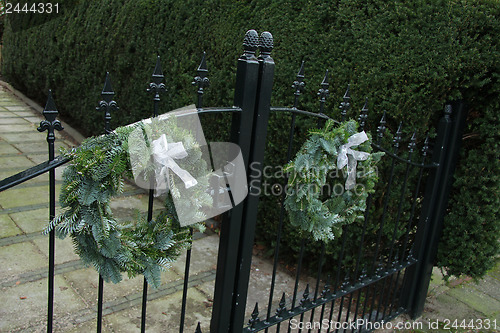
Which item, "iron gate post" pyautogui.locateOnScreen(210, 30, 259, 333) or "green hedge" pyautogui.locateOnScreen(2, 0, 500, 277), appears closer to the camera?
"iron gate post" pyautogui.locateOnScreen(210, 30, 259, 333)

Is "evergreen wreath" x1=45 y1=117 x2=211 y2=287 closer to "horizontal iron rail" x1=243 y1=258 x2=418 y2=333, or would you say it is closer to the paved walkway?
"horizontal iron rail" x1=243 y1=258 x2=418 y2=333

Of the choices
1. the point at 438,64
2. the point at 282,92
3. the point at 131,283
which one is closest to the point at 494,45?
the point at 438,64

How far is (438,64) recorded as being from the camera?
2.72 m

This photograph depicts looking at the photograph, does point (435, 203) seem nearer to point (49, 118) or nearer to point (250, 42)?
point (250, 42)

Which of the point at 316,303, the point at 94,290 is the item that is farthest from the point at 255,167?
the point at 94,290

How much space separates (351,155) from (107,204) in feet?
4.25

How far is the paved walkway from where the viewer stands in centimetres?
287

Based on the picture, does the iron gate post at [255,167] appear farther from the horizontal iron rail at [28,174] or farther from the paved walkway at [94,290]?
the paved walkway at [94,290]

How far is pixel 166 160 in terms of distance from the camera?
1.46m

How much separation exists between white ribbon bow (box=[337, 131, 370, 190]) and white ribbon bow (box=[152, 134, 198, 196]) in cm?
92

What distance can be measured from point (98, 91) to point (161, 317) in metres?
4.15

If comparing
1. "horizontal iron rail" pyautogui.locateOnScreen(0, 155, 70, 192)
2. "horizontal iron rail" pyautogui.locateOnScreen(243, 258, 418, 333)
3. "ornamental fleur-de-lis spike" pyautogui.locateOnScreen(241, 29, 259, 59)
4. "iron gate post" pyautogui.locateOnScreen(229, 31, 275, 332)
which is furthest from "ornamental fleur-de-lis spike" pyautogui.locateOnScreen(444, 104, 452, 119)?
"horizontal iron rail" pyautogui.locateOnScreen(0, 155, 70, 192)

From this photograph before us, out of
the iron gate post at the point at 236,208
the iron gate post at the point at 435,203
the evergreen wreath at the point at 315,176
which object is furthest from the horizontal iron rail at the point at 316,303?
the evergreen wreath at the point at 315,176

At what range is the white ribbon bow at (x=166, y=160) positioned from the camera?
4.75 ft
